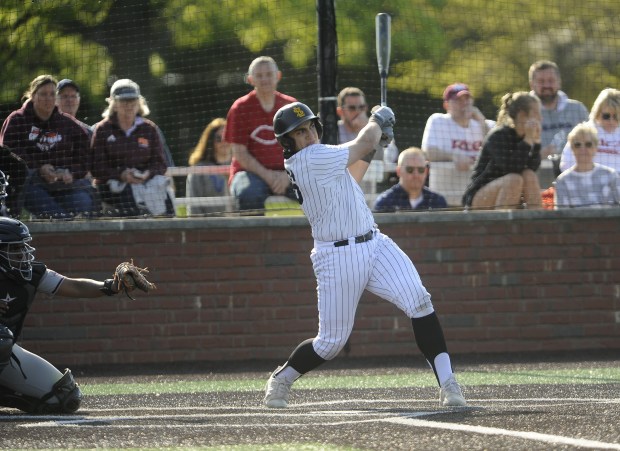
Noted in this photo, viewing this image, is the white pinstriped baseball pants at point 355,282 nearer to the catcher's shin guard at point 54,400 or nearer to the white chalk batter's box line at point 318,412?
the white chalk batter's box line at point 318,412

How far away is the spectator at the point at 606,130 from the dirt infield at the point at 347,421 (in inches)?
107

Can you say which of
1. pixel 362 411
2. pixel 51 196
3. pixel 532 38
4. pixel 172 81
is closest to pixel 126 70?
pixel 172 81

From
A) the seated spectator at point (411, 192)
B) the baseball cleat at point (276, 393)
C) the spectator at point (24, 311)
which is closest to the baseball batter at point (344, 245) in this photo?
the baseball cleat at point (276, 393)

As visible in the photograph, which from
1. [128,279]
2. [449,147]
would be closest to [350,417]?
[128,279]

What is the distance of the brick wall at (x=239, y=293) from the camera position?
11328 millimetres

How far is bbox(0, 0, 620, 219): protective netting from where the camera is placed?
11336 mm

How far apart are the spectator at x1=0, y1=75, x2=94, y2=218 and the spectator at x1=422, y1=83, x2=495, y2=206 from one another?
10.1ft

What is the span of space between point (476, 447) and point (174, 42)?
692 cm

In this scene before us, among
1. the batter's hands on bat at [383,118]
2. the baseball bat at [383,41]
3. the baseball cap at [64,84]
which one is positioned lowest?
the batter's hands on bat at [383,118]

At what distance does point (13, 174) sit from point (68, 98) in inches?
35.1

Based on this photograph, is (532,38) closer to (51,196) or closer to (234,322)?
(234,322)

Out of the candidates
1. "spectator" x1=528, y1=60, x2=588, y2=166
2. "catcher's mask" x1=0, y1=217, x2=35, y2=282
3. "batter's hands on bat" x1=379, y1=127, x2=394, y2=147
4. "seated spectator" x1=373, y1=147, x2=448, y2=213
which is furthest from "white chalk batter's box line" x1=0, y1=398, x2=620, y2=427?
"spectator" x1=528, y1=60, x2=588, y2=166

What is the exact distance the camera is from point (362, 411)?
23.8ft

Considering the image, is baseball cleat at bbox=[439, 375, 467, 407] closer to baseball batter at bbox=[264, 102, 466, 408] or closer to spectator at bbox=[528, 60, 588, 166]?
baseball batter at bbox=[264, 102, 466, 408]
